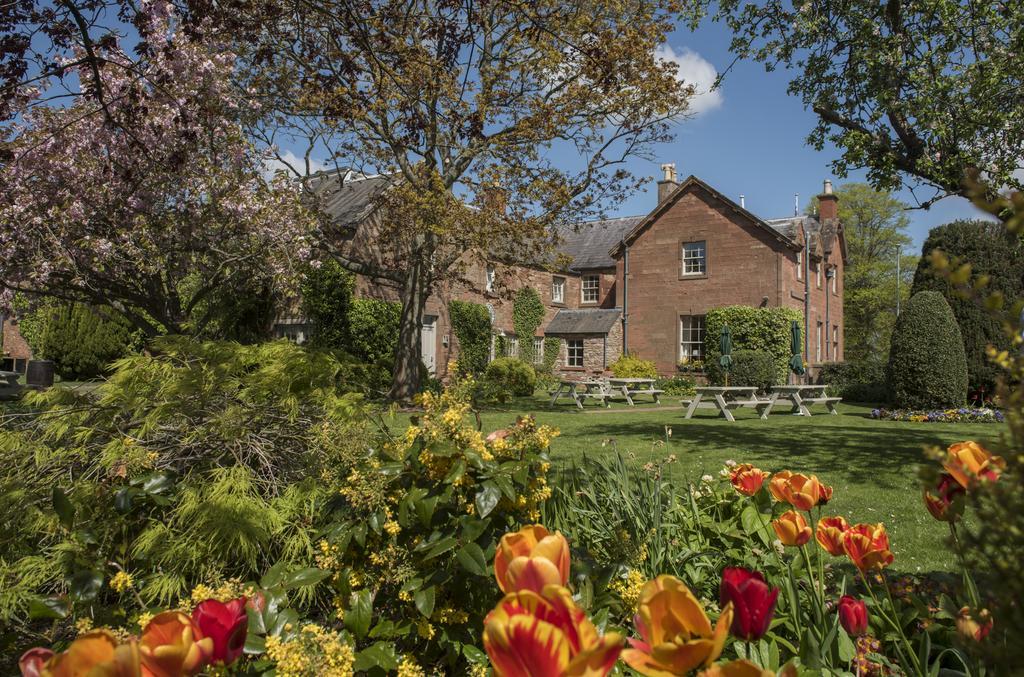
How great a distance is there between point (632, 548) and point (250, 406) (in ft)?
6.59

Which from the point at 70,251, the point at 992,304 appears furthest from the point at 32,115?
the point at 992,304

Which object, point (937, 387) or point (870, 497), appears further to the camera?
point (937, 387)

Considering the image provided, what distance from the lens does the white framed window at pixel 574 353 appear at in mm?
31031

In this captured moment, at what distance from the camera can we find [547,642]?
817 mm

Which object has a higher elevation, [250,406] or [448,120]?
[448,120]

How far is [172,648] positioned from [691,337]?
27.4 meters

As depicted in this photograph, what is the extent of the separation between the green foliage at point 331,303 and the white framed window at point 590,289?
15898 mm

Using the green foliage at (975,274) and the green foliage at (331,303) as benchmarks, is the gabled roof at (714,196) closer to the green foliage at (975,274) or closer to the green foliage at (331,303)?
the green foliage at (975,274)

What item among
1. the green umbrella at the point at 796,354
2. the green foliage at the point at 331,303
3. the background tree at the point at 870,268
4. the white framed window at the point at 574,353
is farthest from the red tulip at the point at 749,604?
the background tree at the point at 870,268

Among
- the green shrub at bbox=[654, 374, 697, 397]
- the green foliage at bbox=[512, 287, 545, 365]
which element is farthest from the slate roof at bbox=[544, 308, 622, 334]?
the green shrub at bbox=[654, 374, 697, 397]

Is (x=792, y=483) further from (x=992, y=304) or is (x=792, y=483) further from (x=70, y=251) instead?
(x=70, y=251)

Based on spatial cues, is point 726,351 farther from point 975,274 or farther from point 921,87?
point 921,87

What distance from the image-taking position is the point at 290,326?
22.0 meters

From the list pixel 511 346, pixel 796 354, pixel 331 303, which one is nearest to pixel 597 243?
pixel 511 346
